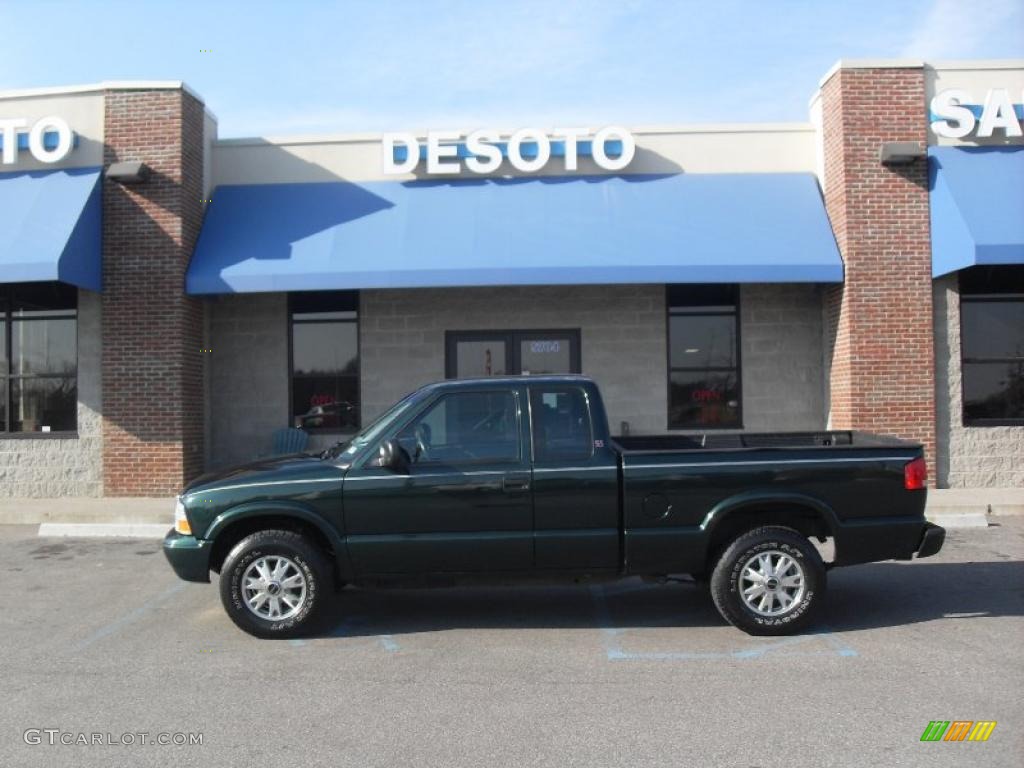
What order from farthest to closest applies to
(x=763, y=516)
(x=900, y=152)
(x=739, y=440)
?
(x=900, y=152), (x=739, y=440), (x=763, y=516)

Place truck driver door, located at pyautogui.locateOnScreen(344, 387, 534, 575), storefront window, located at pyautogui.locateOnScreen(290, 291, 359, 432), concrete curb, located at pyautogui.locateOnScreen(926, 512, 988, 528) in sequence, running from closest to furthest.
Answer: truck driver door, located at pyautogui.locateOnScreen(344, 387, 534, 575) → concrete curb, located at pyautogui.locateOnScreen(926, 512, 988, 528) → storefront window, located at pyautogui.locateOnScreen(290, 291, 359, 432)

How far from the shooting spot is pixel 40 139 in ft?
41.3

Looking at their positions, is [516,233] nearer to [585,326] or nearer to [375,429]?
[585,326]

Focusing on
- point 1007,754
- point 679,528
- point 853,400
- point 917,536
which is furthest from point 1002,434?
point 1007,754

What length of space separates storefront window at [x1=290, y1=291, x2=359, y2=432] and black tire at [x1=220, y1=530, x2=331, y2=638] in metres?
7.37

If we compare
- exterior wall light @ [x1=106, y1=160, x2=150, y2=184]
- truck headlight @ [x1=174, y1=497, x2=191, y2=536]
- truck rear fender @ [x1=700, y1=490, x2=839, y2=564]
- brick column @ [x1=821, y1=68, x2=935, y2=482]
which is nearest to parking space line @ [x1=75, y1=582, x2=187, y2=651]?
truck headlight @ [x1=174, y1=497, x2=191, y2=536]

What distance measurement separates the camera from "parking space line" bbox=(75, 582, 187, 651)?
21.1 ft

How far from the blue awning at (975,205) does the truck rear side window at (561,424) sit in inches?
294

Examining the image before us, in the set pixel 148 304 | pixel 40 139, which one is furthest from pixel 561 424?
pixel 40 139

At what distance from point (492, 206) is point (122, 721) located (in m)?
9.41

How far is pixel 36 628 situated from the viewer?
6.78 metres

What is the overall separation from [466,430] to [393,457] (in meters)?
0.60

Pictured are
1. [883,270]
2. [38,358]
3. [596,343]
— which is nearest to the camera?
[883,270]
